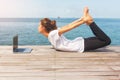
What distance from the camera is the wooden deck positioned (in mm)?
3889

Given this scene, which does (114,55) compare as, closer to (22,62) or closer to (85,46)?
(85,46)

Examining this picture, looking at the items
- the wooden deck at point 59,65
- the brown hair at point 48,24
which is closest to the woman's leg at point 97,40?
the wooden deck at point 59,65

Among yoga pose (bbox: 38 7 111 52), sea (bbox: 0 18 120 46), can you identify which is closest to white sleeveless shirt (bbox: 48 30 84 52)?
yoga pose (bbox: 38 7 111 52)

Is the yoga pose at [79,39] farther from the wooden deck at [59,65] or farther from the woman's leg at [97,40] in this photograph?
the wooden deck at [59,65]

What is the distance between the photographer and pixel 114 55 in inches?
207

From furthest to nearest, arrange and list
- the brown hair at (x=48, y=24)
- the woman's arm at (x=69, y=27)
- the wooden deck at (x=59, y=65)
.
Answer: the brown hair at (x=48, y=24) → the woman's arm at (x=69, y=27) → the wooden deck at (x=59, y=65)

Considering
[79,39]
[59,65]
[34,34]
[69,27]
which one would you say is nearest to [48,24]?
[69,27]

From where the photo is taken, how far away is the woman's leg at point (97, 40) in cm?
553

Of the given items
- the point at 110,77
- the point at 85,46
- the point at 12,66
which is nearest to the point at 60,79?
the point at 110,77

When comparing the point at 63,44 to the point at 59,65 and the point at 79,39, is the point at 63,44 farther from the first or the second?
the point at 59,65

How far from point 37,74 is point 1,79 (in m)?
0.43

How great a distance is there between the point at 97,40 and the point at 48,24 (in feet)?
2.65

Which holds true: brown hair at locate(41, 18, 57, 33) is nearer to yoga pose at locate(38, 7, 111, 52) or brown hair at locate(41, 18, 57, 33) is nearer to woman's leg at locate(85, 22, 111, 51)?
yoga pose at locate(38, 7, 111, 52)

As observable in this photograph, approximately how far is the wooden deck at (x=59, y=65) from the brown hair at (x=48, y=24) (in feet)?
1.15
